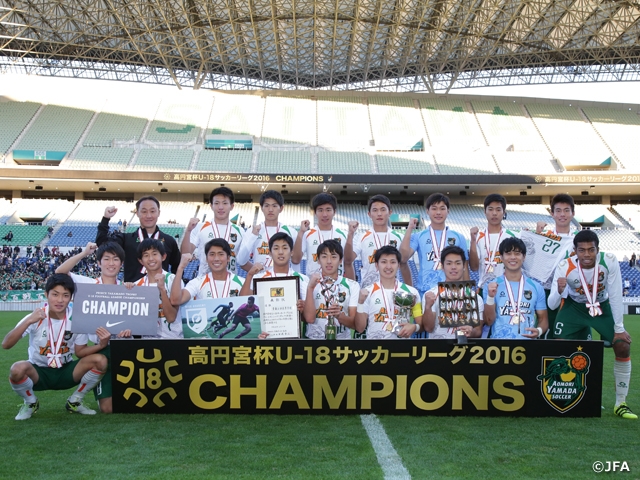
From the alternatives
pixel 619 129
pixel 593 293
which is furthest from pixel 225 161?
pixel 593 293

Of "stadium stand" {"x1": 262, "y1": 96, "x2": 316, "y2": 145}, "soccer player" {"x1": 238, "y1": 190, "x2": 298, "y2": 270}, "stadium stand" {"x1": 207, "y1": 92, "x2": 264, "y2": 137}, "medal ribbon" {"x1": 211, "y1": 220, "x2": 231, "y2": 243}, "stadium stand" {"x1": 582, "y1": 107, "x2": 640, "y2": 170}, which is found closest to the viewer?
"soccer player" {"x1": 238, "y1": 190, "x2": 298, "y2": 270}

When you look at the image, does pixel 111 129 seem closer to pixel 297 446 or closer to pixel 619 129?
pixel 619 129

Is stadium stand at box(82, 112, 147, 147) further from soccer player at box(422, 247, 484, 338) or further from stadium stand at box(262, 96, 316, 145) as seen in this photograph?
soccer player at box(422, 247, 484, 338)

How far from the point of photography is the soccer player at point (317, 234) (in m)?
6.43

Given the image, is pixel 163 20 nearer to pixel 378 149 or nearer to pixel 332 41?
pixel 332 41

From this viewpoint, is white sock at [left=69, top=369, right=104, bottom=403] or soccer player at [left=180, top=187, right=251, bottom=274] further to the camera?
soccer player at [left=180, top=187, right=251, bottom=274]

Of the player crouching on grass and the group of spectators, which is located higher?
the group of spectators

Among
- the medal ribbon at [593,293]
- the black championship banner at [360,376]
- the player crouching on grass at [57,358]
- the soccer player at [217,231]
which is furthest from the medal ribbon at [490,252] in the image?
the player crouching on grass at [57,358]

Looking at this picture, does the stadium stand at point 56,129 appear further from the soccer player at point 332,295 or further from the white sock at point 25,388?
the soccer player at point 332,295

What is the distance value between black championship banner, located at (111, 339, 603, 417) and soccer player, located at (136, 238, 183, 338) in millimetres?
614

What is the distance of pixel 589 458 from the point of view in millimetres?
3807

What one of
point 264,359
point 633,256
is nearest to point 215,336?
point 264,359

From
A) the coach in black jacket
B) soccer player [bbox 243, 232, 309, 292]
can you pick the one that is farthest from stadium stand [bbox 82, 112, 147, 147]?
soccer player [bbox 243, 232, 309, 292]

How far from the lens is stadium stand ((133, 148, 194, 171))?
117 ft
